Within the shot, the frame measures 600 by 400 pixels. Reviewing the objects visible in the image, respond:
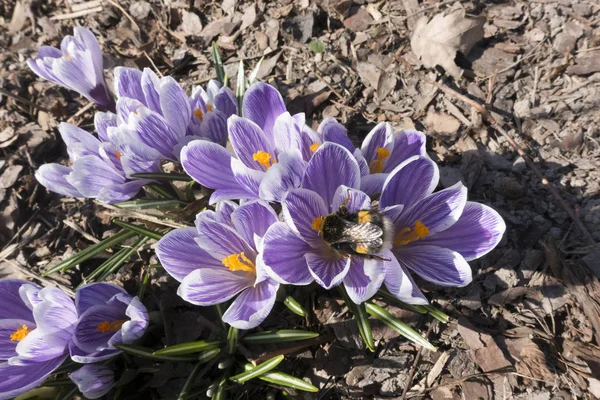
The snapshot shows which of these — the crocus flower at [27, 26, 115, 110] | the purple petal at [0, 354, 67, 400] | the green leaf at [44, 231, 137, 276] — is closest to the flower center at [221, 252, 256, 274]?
the purple petal at [0, 354, 67, 400]

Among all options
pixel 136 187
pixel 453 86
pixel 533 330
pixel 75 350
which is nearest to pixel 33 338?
pixel 75 350

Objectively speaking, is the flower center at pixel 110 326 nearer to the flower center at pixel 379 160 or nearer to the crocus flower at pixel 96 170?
the crocus flower at pixel 96 170

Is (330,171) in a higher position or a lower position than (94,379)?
higher

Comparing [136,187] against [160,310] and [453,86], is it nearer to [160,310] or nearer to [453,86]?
[160,310]

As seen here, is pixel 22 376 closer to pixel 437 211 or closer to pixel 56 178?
pixel 56 178

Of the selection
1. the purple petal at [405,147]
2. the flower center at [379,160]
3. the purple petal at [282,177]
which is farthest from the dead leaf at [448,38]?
the purple petal at [282,177]

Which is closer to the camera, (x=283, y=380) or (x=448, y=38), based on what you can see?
(x=283, y=380)

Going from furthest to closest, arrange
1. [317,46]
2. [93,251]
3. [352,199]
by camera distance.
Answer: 1. [317,46]
2. [93,251]
3. [352,199]

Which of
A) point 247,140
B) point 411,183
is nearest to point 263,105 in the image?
point 247,140
